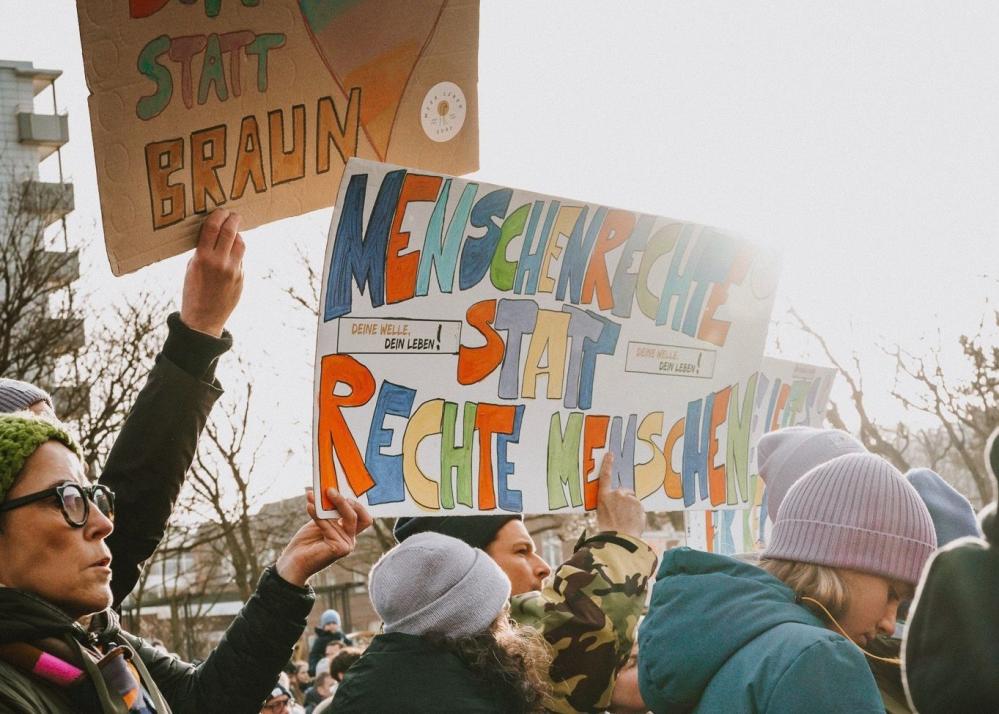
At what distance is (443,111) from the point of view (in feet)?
11.6

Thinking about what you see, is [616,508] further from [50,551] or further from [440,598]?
[50,551]

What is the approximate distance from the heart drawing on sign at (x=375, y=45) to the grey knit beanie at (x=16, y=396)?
112cm

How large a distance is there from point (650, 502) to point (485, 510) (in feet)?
2.33

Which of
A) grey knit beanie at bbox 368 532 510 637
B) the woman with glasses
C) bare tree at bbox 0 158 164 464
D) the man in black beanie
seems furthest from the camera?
bare tree at bbox 0 158 164 464

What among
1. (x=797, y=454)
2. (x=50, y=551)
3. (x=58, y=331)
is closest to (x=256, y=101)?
(x=50, y=551)

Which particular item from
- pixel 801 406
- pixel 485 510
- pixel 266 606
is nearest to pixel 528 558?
pixel 485 510

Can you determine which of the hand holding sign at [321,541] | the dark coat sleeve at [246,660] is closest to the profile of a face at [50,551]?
the dark coat sleeve at [246,660]

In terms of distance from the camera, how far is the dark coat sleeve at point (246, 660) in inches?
118

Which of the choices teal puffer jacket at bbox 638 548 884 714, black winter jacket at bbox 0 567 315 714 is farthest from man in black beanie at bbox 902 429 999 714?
black winter jacket at bbox 0 567 315 714

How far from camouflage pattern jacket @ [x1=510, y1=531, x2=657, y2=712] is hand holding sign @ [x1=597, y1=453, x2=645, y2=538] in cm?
37

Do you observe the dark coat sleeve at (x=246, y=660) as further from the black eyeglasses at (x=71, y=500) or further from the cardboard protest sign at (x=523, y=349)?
the black eyeglasses at (x=71, y=500)

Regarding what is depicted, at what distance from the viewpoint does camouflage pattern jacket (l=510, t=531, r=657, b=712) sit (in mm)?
3316

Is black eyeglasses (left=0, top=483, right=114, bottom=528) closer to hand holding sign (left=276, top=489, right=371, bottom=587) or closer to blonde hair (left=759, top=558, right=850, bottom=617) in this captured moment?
hand holding sign (left=276, top=489, right=371, bottom=587)


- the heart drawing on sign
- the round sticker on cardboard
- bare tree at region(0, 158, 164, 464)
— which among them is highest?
the heart drawing on sign
